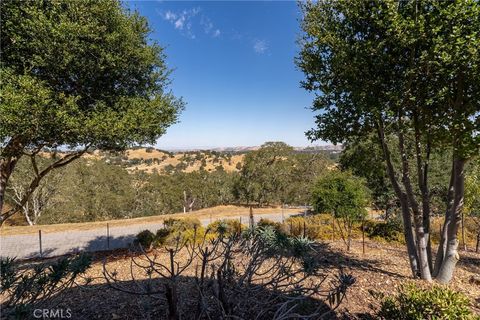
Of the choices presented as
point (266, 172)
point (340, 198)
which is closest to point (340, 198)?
point (340, 198)

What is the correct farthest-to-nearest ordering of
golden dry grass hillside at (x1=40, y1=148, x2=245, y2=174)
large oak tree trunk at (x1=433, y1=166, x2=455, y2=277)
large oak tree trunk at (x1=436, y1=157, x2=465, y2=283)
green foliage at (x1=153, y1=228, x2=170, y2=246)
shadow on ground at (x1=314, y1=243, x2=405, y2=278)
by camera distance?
golden dry grass hillside at (x1=40, y1=148, x2=245, y2=174) < green foliage at (x1=153, y1=228, x2=170, y2=246) < shadow on ground at (x1=314, y1=243, x2=405, y2=278) < large oak tree trunk at (x1=433, y1=166, x2=455, y2=277) < large oak tree trunk at (x1=436, y1=157, x2=465, y2=283)

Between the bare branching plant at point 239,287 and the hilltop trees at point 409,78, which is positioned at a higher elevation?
the hilltop trees at point 409,78

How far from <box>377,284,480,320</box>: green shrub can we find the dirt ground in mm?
675

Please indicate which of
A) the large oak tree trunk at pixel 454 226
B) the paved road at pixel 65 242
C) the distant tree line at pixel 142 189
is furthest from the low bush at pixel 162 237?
the distant tree line at pixel 142 189

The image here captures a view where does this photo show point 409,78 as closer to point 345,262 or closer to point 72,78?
point 345,262

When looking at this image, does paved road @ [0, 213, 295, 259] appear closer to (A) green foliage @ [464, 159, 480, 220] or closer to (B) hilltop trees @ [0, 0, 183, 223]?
(B) hilltop trees @ [0, 0, 183, 223]

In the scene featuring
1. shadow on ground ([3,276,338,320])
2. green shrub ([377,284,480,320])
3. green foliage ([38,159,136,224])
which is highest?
green shrub ([377,284,480,320])

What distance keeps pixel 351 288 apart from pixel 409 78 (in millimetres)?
4667

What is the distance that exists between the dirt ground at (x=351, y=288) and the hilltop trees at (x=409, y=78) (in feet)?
2.99

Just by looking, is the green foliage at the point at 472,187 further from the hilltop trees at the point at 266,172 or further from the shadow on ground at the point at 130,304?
the hilltop trees at the point at 266,172

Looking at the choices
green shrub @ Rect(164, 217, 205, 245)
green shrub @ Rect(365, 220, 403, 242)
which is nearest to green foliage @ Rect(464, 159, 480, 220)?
green shrub @ Rect(365, 220, 403, 242)

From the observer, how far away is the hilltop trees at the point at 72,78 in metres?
7.21

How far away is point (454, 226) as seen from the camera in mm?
6613

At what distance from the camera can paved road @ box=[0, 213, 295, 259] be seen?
15.4 m
